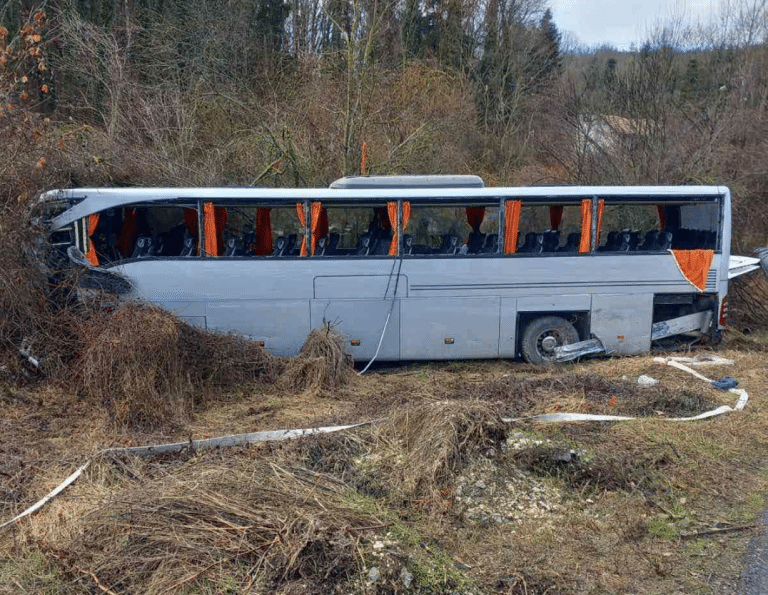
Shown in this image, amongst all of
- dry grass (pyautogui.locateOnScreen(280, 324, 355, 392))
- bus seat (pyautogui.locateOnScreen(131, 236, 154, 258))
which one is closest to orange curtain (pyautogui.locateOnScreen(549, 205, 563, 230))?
dry grass (pyautogui.locateOnScreen(280, 324, 355, 392))

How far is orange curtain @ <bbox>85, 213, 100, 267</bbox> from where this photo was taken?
9.77m

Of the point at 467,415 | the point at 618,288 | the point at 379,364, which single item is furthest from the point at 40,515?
the point at 618,288

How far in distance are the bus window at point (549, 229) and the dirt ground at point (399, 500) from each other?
3.09 meters

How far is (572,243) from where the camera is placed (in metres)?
11.2

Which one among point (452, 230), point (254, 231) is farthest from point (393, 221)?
point (254, 231)

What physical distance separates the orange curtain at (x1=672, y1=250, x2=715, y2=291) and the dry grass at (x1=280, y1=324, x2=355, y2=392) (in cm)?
534

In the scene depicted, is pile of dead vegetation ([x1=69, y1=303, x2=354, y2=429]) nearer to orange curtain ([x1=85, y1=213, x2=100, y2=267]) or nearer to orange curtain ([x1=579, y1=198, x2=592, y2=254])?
orange curtain ([x1=85, y1=213, x2=100, y2=267])

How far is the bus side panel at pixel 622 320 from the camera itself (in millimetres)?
10930

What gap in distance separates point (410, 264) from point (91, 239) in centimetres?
445

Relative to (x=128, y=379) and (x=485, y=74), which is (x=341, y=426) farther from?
(x=485, y=74)

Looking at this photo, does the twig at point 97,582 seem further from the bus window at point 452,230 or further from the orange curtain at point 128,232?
the bus window at point 452,230

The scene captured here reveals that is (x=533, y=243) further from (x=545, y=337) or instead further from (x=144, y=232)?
(x=144, y=232)

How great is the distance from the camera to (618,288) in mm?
10914

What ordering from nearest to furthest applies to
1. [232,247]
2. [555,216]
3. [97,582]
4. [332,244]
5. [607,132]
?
[97,582] < [232,247] < [332,244] < [555,216] < [607,132]
